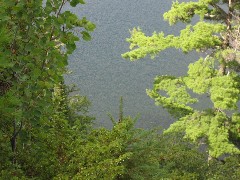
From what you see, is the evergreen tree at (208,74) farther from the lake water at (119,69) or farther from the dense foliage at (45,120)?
the lake water at (119,69)

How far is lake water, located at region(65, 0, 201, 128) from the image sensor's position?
113 ft

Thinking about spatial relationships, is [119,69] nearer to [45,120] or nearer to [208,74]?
[208,74]

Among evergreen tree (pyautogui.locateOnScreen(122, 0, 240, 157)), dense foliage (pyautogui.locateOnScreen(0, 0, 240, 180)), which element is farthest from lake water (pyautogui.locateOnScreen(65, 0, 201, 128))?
dense foliage (pyautogui.locateOnScreen(0, 0, 240, 180))

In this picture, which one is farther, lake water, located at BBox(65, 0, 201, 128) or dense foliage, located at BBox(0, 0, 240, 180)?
lake water, located at BBox(65, 0, 201, 128)

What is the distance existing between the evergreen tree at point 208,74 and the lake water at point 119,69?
53.7 feet

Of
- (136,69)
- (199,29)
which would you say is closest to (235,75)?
(199,29)

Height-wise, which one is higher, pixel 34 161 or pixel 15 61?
pixel 15 61

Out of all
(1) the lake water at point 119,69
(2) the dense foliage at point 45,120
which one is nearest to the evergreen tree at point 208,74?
(2) the dense foliage at point 45,120

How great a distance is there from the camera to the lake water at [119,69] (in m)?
34.4

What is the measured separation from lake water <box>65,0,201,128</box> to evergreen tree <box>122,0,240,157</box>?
644 inches

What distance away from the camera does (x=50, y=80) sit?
11.0ft

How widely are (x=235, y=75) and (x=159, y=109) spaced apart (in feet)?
66.5

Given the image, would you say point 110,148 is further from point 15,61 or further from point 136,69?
point 136,69

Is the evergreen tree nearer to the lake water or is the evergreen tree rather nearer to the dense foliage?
the dense foliage
